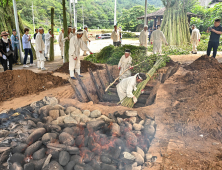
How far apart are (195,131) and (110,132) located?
159cm

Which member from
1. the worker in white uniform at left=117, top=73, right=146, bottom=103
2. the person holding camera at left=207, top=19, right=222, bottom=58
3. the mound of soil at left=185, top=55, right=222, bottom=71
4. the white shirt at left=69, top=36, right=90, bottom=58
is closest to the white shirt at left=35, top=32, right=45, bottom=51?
the white shirt at left=69, top=36, right=90, bottom=58

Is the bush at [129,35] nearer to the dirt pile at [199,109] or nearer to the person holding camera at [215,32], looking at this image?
the person holding camera at [215,32]

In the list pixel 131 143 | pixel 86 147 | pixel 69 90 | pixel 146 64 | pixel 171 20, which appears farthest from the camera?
pixel 171 20

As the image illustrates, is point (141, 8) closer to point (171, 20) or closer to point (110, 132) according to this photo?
point (171, 20)

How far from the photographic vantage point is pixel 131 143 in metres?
Answer: 3.17

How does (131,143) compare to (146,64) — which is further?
(146,64)

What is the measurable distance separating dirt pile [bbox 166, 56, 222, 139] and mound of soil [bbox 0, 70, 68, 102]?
3.62 metres

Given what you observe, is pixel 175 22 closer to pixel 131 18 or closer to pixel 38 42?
pixel 38 42

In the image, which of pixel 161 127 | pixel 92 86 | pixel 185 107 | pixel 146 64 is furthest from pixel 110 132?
pixel 146 64

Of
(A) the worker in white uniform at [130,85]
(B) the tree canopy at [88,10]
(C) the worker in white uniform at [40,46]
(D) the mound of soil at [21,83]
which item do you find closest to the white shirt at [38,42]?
(C) the worker in white uniform at [40,46]

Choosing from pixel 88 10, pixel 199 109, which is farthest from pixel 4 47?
pixel 88 10

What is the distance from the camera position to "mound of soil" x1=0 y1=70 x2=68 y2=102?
5086 millimetres

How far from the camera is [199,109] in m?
3.84

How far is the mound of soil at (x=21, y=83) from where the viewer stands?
16.7 feet
